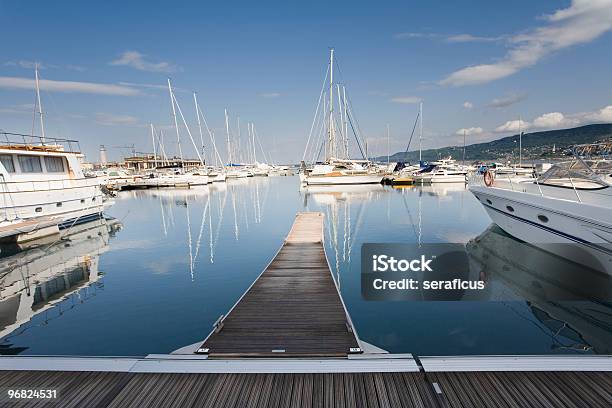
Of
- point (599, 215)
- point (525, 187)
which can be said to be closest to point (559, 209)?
point (599, 215)

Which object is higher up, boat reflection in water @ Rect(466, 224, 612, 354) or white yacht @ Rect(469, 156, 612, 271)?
white yacht @ Rect(469, 156, 612, 271)

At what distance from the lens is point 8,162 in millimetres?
18859

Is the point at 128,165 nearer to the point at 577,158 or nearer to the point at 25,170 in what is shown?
the point at 25,170

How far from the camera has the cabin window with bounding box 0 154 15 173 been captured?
1862cm

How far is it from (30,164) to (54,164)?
1754 millimetres

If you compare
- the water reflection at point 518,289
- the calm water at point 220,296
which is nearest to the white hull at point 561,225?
the water reflection at point 518,289

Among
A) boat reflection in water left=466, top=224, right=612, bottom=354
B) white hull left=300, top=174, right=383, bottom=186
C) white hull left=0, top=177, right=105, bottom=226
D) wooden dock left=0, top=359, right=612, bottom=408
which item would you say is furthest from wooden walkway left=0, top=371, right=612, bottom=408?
white hull left=300, top=174, right=383, bottom=186

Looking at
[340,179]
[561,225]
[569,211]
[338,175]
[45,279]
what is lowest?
[45,279]

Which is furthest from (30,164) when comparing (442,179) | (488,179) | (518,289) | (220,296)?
(442,179)

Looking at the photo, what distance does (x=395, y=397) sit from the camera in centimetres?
370

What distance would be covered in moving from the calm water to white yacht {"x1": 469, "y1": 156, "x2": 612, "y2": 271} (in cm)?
83

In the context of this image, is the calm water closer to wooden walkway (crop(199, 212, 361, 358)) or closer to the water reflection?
the water reflection

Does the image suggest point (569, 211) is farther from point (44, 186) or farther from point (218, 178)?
point (218, 178)

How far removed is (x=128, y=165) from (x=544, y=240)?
407 ft
